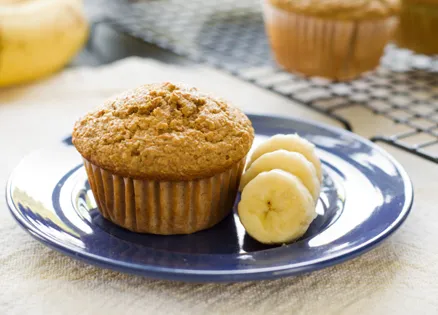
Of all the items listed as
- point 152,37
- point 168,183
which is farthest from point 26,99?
point 168,183

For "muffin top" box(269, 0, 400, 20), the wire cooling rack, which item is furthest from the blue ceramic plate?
"muffin top" box(269, 0, 400, 20)

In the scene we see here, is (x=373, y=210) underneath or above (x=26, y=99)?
above

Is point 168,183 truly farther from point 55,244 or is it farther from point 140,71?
point 140,71

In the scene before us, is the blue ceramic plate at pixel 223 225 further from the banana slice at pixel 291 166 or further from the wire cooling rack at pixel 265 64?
the wire cooling rack at pixel 265 64

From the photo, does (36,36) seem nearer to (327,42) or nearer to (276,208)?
(327,42)

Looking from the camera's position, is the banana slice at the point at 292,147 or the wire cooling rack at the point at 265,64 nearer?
the banana slice at the point at 292,147

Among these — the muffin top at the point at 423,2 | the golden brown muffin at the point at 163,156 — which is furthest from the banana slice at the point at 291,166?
the muffin top at the point at 423,2

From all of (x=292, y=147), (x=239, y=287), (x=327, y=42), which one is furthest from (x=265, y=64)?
(x=239, y=287)
